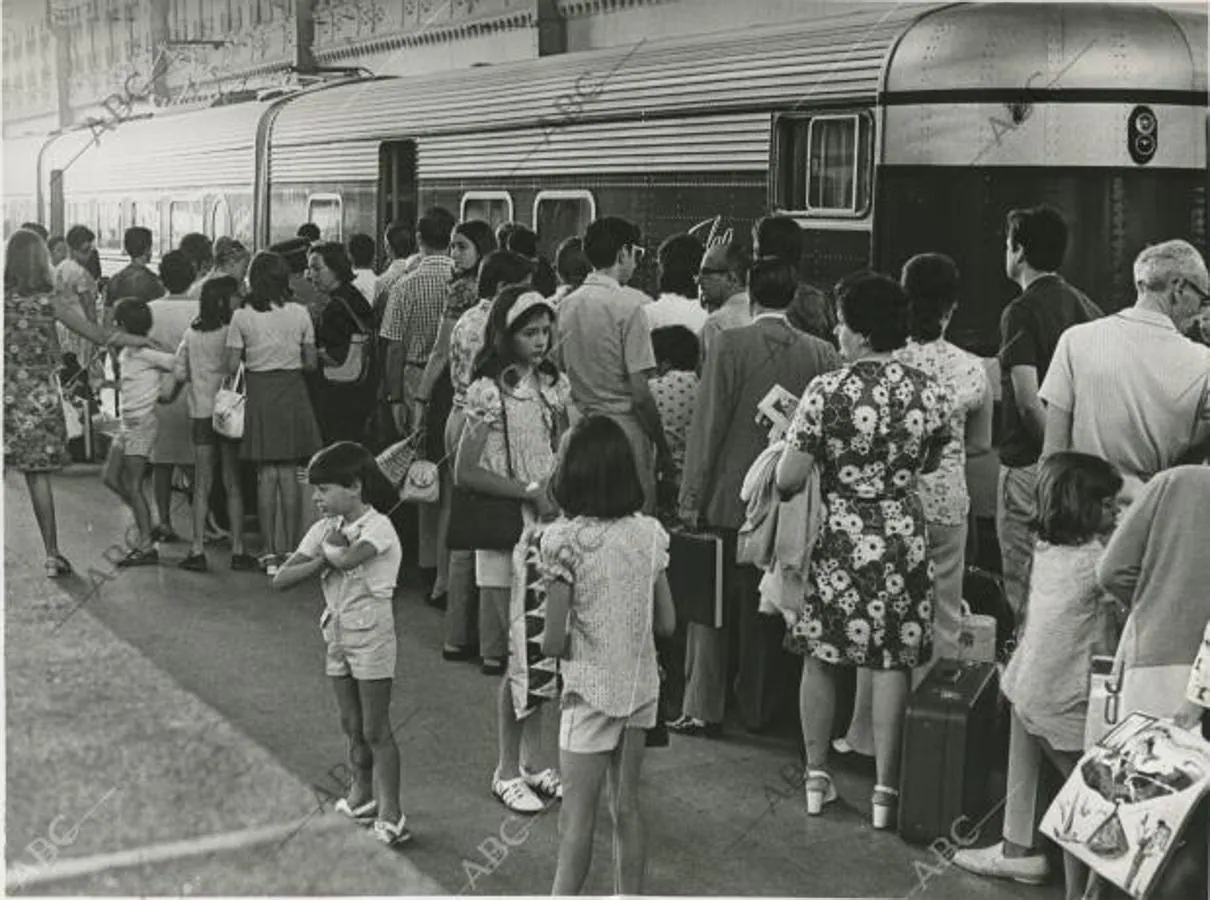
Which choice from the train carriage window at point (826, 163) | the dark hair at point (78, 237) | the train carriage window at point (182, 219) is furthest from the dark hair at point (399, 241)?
the train carriage window at point (182, 219)

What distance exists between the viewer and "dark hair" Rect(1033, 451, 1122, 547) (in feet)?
15.0

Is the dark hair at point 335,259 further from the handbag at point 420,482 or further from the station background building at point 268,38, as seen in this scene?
the station background building at point 268,38

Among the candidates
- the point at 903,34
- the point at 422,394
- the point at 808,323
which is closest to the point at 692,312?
the point at 808,323

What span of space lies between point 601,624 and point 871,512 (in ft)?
4.39

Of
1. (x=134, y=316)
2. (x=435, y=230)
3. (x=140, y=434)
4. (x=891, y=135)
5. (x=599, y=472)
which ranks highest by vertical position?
(x=891, y=135)

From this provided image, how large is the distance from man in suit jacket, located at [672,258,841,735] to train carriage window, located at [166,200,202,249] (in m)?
11.7

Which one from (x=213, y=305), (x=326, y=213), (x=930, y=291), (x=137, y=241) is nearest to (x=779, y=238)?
(x=930, y=291)

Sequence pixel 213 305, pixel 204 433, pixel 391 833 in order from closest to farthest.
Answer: pixel 391 833 < pixel 213 305 < pixel 204 433

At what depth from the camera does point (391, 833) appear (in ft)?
16.5

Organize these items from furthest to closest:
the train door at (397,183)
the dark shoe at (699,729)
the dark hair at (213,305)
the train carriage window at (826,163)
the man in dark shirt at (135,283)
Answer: the train door at (397,183)
the man in dark shirt at (135,283)
the dark hair at (213,305)
the train carriage window at (826,163)
the dark shoe at (699,729)

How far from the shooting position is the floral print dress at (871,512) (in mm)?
5094

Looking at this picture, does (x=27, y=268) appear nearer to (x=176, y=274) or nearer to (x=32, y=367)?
(x=32, y=367)

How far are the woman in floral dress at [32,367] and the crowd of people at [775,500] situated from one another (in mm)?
100

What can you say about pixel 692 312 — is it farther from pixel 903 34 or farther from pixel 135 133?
pixel 135 133
